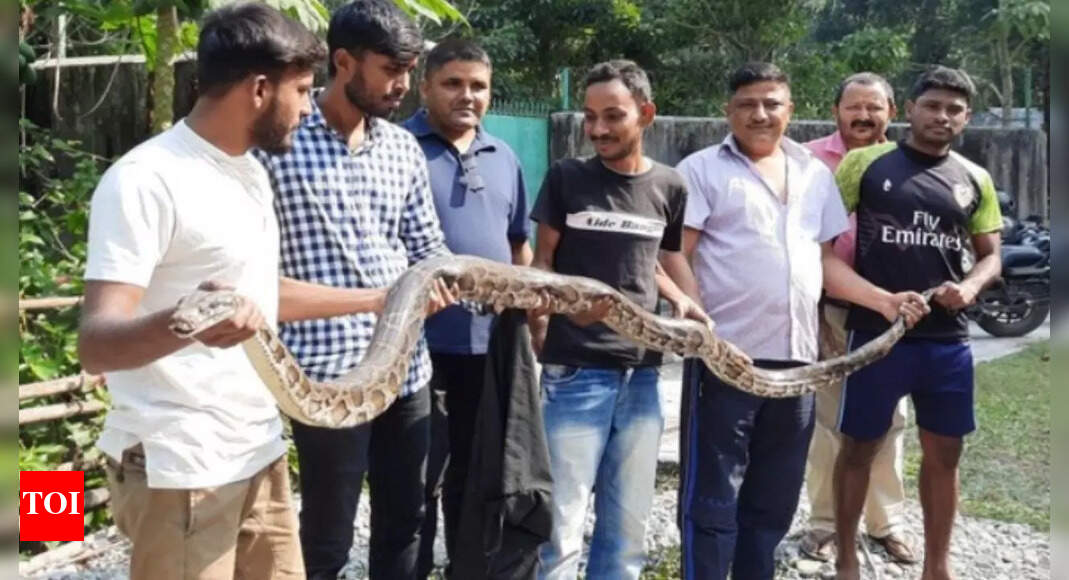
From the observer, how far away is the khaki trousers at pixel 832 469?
606 centimetres

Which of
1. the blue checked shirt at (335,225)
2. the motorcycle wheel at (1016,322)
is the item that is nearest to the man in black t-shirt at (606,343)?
the blue checked shirt at (335,225)

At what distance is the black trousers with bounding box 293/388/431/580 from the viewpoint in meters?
3.72

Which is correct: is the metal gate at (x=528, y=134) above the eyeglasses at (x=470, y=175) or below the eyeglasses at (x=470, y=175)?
above

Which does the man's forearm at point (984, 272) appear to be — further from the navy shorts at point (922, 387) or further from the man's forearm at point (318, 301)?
the man's forearm at point (318, 301)

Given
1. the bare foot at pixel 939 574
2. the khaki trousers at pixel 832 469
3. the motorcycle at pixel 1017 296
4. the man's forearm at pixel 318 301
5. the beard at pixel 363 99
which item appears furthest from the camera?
the motorcycle at pixel 1017 296

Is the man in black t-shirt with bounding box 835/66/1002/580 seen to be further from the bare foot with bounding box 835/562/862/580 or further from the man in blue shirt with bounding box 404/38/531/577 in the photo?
the man in blue shirt with bounding box 404/38/531/577

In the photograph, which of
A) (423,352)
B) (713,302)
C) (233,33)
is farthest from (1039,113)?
(233,33)

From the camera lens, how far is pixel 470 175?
4.73m

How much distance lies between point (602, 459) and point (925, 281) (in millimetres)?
1782

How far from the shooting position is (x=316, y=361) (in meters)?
3.78

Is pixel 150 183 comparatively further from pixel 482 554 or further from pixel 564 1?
pixel 564 1

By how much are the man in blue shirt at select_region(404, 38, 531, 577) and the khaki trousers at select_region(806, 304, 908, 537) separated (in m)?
2.11

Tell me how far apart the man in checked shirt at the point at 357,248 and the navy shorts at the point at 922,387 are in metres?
2.17

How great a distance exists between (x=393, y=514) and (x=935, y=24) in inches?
1075
